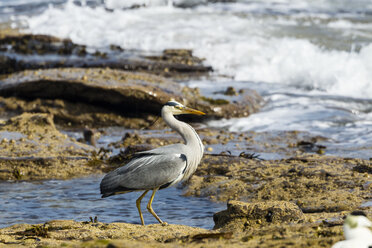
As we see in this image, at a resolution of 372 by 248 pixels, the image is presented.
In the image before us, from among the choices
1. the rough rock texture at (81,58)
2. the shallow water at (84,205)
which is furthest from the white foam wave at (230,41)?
the shallow water at (84,205)

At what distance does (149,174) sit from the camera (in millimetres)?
6504

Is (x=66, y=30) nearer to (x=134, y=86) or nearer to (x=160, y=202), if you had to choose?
(x=134, y=86)

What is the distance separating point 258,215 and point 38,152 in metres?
4.82

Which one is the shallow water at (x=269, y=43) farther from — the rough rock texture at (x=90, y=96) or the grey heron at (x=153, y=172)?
the grey heron at (x=153, y=172)

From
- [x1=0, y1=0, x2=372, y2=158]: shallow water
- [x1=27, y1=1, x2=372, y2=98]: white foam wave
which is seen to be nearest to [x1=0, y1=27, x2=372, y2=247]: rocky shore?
[x1=0, y1=0, x2=372, y2=158]: shallow water

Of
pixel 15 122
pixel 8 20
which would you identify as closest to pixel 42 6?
pixel 8 20

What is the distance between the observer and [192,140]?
6805 mm

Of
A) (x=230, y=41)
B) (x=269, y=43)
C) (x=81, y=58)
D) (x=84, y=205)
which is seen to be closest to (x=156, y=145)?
(x=84, y=205)

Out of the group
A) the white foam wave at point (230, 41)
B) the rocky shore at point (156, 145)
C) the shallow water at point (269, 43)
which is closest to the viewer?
the rocky shore at point (156, 145)

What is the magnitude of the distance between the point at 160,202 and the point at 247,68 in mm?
13628

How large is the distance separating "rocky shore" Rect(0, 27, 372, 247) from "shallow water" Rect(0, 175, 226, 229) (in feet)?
1.11

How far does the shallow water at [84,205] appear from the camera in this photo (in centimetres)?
716

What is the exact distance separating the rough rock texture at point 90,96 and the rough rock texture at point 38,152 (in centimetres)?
280

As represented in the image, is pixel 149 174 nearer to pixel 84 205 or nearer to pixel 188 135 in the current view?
pixel 188 135
